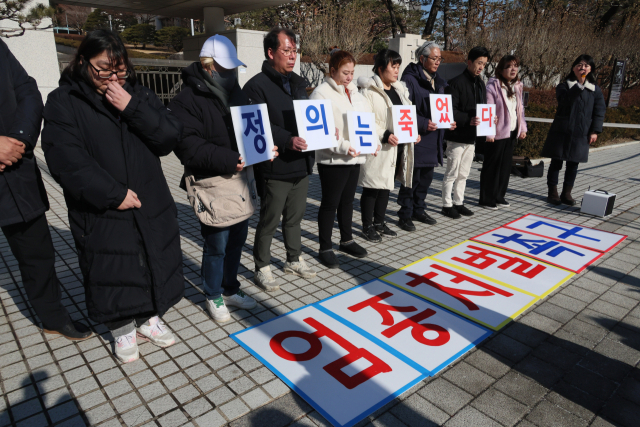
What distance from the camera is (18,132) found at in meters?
2.57

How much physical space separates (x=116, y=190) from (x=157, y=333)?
1139mm

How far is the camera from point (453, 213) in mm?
6098

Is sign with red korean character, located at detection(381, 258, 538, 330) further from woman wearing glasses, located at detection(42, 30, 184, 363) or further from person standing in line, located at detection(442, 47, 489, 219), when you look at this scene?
woman wearing glasses, located at detection(42, 30, 184, 363)

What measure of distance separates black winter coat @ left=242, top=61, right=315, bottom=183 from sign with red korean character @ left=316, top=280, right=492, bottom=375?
115 centimetres

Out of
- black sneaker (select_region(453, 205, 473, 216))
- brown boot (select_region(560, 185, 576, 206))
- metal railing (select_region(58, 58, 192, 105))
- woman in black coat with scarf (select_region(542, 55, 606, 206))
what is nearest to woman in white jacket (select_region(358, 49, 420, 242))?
black sneaker (select_region(453, 205, 473, 216))

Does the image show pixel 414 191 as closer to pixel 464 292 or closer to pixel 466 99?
pixel 466 99

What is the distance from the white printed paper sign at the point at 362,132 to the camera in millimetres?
4148

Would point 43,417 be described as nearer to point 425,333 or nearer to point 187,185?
point 187,185

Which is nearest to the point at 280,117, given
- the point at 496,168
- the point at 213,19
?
the point at 496,168

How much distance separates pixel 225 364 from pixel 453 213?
13.6ft

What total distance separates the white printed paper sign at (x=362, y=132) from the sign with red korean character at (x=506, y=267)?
54.8 inches

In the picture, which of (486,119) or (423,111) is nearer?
(423,111)

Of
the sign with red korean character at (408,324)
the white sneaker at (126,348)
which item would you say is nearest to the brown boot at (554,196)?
the sign with red korean character at (408,324)

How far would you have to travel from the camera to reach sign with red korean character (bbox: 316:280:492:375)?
3.04m
